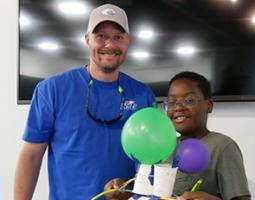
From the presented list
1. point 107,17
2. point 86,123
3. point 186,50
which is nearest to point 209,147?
point 86,123

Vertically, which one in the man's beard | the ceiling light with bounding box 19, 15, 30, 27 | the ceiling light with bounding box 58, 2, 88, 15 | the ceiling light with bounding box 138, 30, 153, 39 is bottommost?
the man's beard

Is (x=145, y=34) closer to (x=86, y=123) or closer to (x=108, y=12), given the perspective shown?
(x=108, y=12)

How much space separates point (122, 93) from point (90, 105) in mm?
118

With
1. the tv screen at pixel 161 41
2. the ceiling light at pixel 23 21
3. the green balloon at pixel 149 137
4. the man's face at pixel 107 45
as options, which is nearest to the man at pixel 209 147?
the green balloon at pixel 149 137

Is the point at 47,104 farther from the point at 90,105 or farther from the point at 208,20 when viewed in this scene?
the point at 208,20

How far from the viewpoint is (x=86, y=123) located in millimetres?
1157

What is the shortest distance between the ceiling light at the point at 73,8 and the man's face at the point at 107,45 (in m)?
0.63

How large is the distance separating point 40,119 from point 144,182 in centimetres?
50

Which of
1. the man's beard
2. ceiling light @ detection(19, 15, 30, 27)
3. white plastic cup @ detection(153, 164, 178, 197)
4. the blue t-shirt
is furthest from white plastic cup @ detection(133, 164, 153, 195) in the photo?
ceiling light @ detection(19, 15, 30, 27)

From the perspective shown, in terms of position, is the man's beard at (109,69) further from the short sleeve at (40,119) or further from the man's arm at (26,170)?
the man's arm at (26,170)

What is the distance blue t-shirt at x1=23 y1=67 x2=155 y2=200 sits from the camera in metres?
1.14

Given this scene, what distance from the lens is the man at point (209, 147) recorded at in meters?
0.89

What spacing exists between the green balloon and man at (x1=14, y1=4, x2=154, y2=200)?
0.37 metres

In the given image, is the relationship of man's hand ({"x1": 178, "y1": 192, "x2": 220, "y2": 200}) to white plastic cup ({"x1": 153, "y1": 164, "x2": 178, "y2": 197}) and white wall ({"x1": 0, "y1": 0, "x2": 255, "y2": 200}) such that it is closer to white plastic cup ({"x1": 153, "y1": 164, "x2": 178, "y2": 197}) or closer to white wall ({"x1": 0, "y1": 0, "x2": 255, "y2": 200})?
white plastic cup ({"x1": 153, "y1": 164, "x2": 178, "y2": 197})
